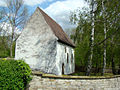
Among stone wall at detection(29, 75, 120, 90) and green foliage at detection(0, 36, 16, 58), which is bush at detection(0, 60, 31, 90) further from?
green foliage at detection(0, 36, 16, 58)

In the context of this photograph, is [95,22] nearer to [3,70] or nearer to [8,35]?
[3,70]

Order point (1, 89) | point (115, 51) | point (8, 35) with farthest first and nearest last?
point (8, 35) < point (115, 51) < point (1, 89)

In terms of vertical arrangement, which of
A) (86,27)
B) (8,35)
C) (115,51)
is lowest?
(115,51)

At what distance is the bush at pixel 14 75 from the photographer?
17.6 feet

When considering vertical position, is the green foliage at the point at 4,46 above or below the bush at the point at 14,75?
above

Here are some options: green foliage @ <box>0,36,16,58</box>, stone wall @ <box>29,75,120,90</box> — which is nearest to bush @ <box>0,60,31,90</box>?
stone wall @ <box>29,75,120,90</box>

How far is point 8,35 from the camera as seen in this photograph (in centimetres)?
3009

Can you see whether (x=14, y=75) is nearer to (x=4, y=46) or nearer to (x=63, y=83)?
(x=63, y=83)

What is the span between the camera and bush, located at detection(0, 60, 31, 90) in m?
5.36

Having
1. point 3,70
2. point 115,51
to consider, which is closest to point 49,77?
point 3,70

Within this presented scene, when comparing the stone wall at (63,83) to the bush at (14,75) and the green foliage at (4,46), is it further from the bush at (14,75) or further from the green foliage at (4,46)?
the green foliage at (4,46)

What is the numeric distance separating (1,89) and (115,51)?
39.2 feet

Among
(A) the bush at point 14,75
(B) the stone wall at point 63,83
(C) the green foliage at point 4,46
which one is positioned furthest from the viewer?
(C) the green foliage at point 4,46

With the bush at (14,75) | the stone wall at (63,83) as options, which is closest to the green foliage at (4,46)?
the bush at (14,75)
